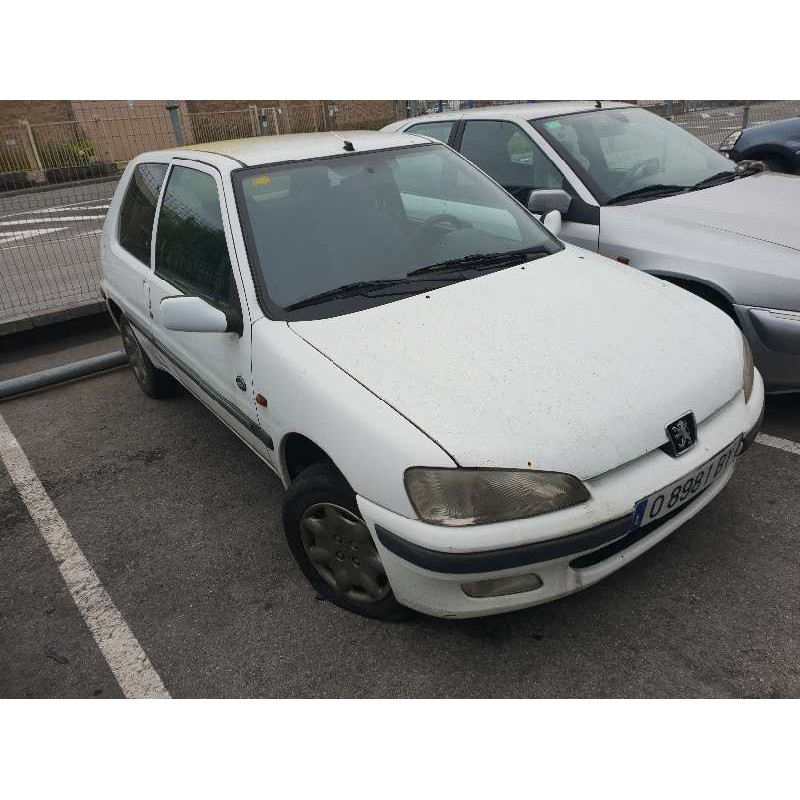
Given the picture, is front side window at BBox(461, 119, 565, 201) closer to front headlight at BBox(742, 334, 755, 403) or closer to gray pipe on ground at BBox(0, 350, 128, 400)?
front headlight at BBox(742, 334, 755, 403)

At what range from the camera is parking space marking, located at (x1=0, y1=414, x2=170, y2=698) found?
2.37 metres

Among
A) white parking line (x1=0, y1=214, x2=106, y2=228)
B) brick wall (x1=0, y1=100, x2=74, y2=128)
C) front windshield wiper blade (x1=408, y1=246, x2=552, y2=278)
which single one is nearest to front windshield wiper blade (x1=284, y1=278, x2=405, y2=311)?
front windshield wiper blade (x1=408, y1=246, x2=552, y2=278)

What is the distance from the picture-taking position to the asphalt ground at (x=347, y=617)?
7.30 feet

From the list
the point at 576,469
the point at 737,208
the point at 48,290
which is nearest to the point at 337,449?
the point at 576,469

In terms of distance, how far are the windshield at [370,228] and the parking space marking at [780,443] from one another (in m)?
1.50

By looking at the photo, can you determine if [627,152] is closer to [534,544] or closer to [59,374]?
[534,544]

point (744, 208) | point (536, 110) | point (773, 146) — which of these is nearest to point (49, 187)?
point (536, 110)

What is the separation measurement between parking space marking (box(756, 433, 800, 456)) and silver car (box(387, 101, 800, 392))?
0.25m

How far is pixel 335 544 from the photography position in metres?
2.46

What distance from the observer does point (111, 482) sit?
3.66 meters

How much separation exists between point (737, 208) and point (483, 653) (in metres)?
3.01

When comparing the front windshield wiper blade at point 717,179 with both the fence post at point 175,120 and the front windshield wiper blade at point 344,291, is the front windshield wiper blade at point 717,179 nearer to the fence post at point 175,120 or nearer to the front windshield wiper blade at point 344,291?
the front windshield wiper blade at point 344,291

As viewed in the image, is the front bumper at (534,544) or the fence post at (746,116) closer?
the front bumper at (534,544)

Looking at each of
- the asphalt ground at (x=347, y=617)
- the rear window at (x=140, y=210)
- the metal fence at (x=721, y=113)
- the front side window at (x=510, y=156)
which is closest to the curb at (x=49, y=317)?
the rear window at (x=140, y=210)
